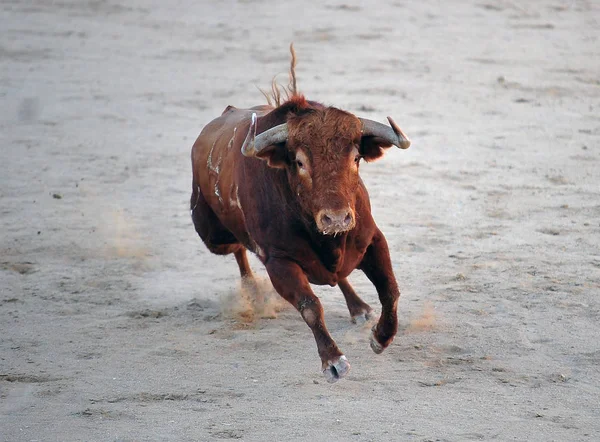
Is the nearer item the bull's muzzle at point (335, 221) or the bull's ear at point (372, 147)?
the bull's muzzle at point (335, 221)

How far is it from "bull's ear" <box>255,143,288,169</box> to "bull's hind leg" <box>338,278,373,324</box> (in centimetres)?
121

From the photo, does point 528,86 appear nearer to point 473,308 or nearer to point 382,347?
point 473,308

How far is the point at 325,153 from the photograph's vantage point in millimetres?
5516

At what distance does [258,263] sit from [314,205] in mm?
2716

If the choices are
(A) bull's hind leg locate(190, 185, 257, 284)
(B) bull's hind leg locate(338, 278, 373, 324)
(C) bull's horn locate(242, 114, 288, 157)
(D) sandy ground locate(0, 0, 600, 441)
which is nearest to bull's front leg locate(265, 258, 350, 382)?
(D) sandy ground locate(0, 0, 600, 441)

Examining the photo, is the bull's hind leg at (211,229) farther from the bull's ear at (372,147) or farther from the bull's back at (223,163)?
the bull's ear at (372,147)

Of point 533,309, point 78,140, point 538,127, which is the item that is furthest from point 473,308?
point 78,140

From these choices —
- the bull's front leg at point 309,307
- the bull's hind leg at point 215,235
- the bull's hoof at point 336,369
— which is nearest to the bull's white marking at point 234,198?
the bull's hind leg at point 215,235

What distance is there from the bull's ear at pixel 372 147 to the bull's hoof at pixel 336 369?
3.62ft

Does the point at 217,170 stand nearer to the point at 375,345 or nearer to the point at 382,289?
the point at 382,289

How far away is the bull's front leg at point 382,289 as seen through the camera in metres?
5.93

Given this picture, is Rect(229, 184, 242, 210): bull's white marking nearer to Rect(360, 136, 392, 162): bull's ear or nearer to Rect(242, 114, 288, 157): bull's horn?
Rect(242, 114, 288, 157): bull's horn

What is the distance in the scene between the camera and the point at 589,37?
13922 millimetres

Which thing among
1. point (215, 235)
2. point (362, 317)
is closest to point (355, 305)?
point (362, 317)
